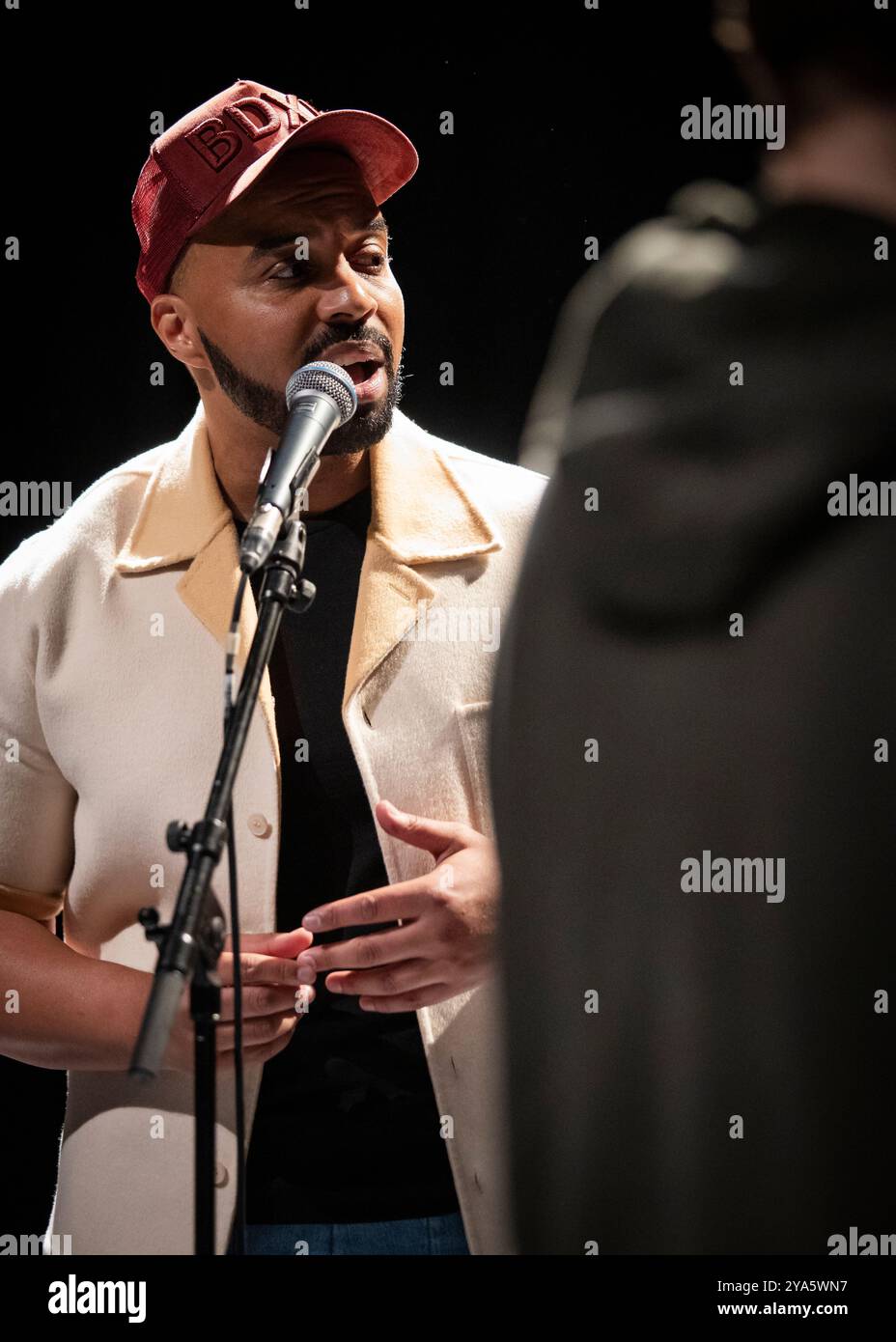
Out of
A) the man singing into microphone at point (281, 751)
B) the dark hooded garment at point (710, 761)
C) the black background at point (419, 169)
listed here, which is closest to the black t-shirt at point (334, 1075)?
the man singing into microphone at point (281, 751)

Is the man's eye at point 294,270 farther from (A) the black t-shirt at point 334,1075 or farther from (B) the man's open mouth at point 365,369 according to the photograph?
(A) the black t-shirt at point 334,1075

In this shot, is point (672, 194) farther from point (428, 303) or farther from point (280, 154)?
point (280, 154)

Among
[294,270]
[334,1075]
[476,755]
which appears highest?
[294,270]

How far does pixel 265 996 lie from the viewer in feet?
5.67

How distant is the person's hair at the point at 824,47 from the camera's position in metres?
0.77

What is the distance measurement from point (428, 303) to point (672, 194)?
38cm

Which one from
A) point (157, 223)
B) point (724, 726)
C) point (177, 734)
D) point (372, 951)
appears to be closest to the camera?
point (724, 726)

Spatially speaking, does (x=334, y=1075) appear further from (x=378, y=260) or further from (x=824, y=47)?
(x=824, y=47)

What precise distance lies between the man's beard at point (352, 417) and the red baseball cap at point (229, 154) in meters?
0.16

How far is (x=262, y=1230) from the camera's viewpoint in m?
1.79

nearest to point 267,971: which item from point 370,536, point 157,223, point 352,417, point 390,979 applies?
point 390,979

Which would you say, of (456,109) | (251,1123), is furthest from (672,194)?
Answer: (251,1123)

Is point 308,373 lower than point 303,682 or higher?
higher

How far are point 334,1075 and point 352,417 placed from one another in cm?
83
